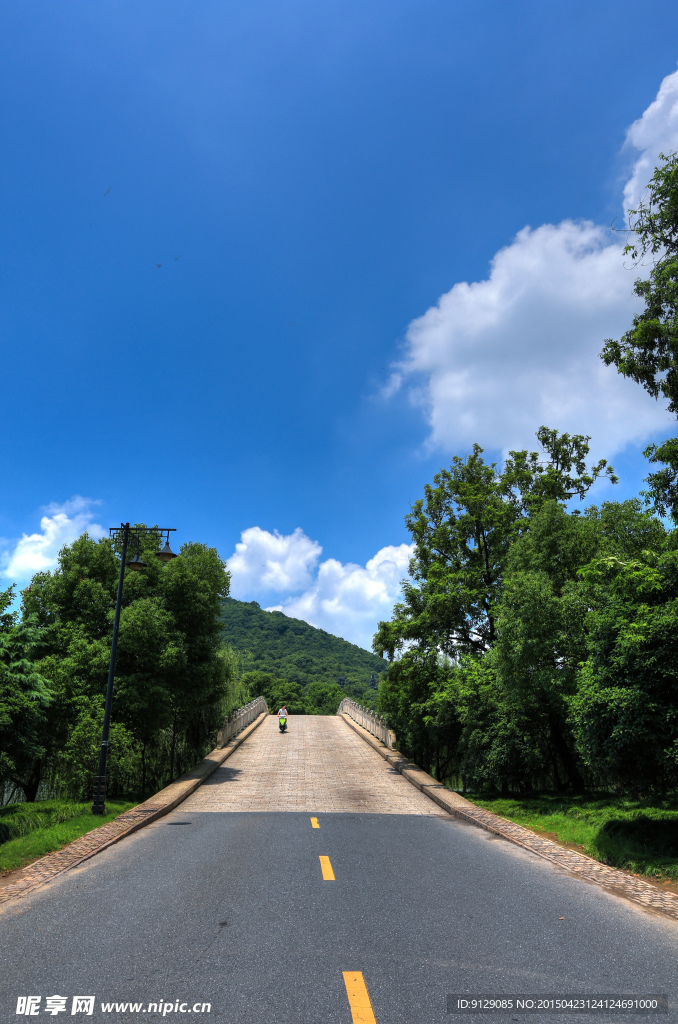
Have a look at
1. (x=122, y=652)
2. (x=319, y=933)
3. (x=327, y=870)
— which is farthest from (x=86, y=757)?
(x=319, y=933)

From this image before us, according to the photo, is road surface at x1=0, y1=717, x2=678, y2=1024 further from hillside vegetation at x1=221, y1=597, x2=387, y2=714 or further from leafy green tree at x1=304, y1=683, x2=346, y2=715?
leafy green tree at x1=304, y1=683, x2=346, y2=715

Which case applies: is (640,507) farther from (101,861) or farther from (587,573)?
(101,861)

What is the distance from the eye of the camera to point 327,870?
8734mm

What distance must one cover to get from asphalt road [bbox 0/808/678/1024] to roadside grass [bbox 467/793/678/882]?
Answer: 1679 millimetres

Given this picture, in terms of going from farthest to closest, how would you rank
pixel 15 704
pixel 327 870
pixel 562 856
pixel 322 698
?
pixel 322 698 < pixel 15 704 < pixel 562 856 < pixel 327 870

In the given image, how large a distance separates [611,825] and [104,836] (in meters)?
10.2

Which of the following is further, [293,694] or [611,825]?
[293,694]

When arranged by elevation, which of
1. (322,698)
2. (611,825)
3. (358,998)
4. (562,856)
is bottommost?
(322,698)

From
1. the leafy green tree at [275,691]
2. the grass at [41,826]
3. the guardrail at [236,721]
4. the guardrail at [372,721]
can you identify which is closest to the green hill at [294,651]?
the leafy green tree at [275,691]

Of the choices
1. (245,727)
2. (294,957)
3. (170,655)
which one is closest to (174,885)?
(294,957)

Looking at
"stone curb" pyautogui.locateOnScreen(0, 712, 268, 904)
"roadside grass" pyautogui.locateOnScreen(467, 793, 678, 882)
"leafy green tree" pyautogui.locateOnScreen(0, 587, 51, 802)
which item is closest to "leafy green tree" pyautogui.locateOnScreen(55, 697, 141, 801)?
"stone curb" pyautogui.locateOnScreen(0, 712, 268, 904)

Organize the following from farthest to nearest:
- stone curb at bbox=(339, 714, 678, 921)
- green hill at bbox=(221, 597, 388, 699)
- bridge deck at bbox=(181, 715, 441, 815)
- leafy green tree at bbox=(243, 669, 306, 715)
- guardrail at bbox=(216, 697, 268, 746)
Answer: green hill at bbox=(221, 597, 388, 699) → leafy green tree at bbox=(243, 669, 306, 715) → guardrail at bbox=(216, 697, 268, 746) → bridge deck at bbox=(181, 715, 441, 815) → stone curb at bbox=(339, 714, 678, 921)

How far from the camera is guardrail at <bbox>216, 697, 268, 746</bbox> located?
30.3m

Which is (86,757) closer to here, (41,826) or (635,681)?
(41,826)
